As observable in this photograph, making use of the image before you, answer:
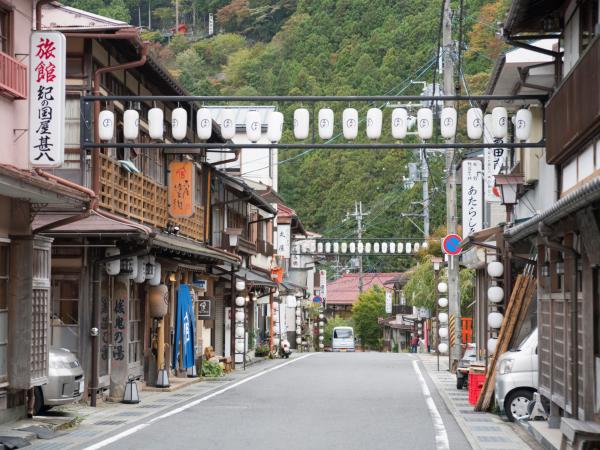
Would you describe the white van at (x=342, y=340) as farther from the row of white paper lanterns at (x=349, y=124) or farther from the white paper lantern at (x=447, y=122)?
the white paper lantern at (x=447, y=122)

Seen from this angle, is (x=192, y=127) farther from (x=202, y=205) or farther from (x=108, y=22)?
(x=108, y=22)

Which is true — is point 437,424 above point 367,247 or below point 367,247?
below

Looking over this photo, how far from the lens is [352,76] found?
275 feet

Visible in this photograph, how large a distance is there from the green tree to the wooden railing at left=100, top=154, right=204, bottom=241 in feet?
196

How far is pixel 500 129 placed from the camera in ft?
76.0

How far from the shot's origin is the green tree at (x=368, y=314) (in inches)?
3590

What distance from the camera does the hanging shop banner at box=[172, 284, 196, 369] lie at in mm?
30062

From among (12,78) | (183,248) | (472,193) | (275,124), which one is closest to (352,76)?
(472,193)

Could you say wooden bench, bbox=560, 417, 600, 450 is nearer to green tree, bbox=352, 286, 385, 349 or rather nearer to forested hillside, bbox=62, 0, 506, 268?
forested hillside, bbox=62, 0, 506, 268

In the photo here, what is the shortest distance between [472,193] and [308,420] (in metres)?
15.1

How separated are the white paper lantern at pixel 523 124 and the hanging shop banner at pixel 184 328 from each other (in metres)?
11.6

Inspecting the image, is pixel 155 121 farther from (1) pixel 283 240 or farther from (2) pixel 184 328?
(1) pixel 283 240

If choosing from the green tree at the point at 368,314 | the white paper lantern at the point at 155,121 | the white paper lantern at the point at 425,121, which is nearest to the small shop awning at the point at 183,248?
the white paper lantern at the point at 155,121

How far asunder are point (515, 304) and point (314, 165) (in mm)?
67952
